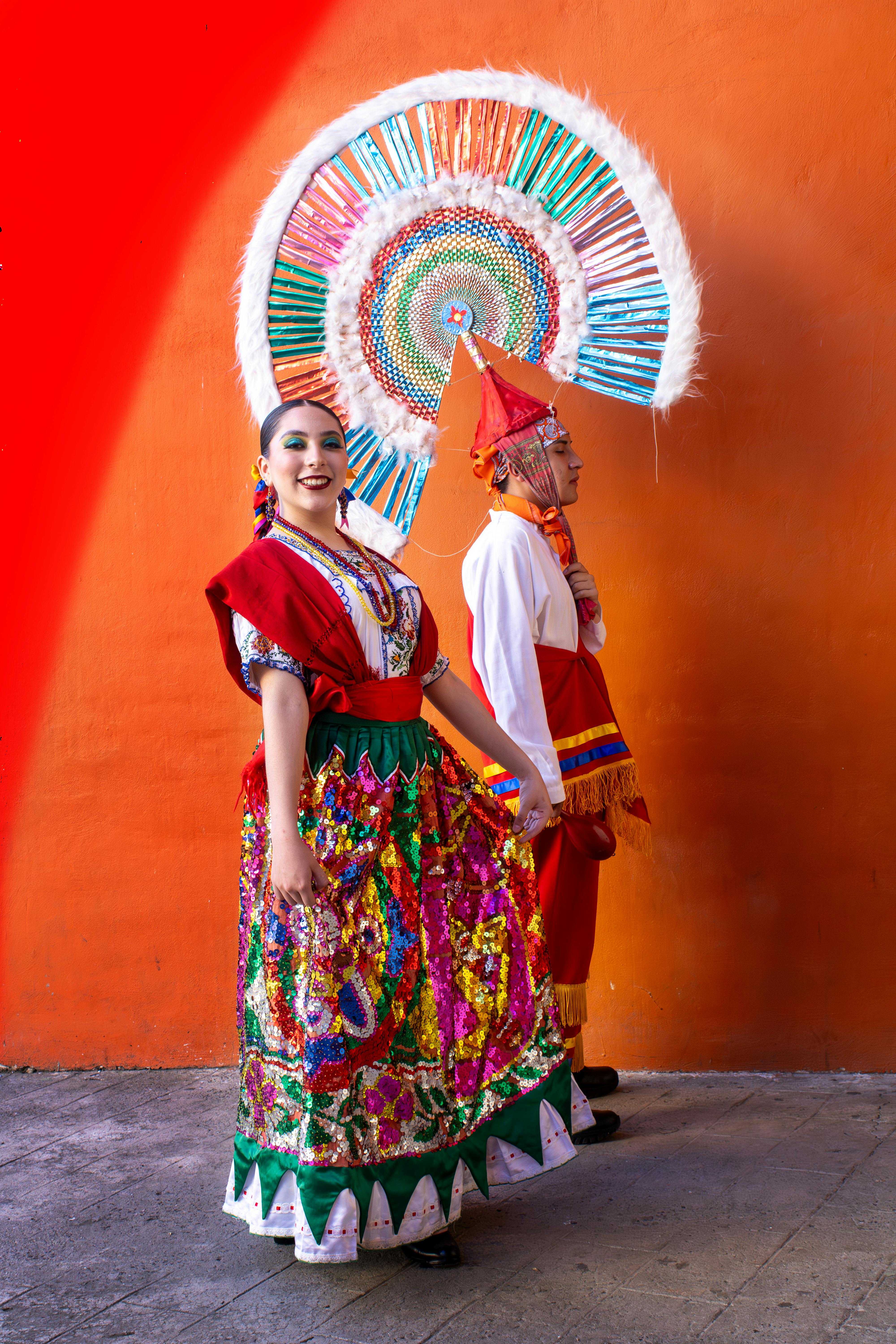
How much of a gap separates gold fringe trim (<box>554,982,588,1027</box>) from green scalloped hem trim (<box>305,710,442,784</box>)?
3.18 feet

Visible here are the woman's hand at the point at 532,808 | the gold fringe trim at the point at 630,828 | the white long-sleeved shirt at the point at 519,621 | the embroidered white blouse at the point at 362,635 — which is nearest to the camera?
the embroidered white blouse at the point at 362,635

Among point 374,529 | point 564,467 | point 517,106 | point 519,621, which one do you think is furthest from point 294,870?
point 517,106

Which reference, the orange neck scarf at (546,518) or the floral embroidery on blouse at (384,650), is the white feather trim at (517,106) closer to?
the orange neck scarf at (546,518)

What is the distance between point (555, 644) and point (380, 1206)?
1422mm

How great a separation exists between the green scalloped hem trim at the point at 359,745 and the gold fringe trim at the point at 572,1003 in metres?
0.97

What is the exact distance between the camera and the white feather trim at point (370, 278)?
2846mm

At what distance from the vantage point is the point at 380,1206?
7.27ft

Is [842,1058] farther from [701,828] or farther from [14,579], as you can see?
[14,579]

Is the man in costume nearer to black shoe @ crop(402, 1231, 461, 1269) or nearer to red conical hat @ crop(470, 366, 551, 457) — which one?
red conical hat @ crop(470, 366, 551, 457)

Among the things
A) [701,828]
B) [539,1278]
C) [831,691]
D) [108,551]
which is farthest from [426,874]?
[108,551]

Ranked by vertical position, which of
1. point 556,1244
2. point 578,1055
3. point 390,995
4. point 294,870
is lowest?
point 556,1244

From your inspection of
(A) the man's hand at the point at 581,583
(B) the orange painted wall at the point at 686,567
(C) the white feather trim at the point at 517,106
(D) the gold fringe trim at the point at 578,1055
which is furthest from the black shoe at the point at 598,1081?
(C) the white feather trim at the point at 517,106

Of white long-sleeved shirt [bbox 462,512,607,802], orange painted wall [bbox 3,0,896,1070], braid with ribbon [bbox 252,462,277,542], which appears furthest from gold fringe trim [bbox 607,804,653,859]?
braid with ribbon [bbox 252,462,277,542]

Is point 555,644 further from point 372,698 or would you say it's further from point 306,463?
point 306,463
